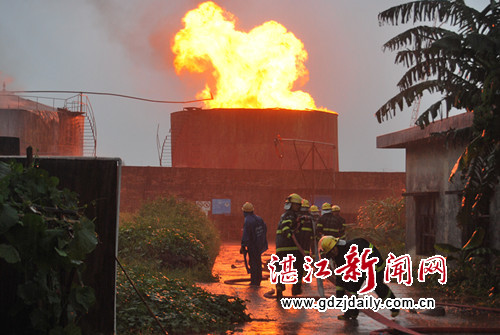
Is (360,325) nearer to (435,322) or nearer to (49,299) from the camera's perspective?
(435,322)

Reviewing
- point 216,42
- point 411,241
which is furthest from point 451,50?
point 216,42

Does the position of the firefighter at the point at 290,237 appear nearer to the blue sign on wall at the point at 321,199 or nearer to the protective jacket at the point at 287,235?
the protective jacket at the point at 287,235

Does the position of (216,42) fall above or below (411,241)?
above

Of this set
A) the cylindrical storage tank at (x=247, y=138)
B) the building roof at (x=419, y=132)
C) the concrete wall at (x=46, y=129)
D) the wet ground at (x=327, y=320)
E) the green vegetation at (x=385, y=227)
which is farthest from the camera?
the cylindrical storage tank at (x=247, y=138)

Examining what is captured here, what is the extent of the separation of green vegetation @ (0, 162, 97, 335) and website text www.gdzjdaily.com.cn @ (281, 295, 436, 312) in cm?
569

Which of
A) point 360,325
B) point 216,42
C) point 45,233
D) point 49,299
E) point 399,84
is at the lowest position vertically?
point 360,325

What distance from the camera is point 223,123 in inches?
1817

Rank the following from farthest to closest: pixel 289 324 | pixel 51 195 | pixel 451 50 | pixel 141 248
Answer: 1. pixel 141 248
2. pixel 451 50
3. pixel 289 324
4. pixel 51 195

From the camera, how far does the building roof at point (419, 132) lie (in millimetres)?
14500

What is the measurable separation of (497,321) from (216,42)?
40.6 metres

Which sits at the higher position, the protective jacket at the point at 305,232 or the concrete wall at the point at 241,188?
the concrete wall at the point at 241,188

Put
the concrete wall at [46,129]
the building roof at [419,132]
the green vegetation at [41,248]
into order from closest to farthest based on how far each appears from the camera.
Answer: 1. the green vegetation at [41,248]
2. the building roof at [419,132]
3. the concrete wall at [46,129]

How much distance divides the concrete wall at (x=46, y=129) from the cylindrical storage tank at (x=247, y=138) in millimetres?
7295

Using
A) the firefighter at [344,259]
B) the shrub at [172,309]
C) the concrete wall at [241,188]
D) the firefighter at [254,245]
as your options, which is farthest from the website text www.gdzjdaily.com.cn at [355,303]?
the concrete wall at [241,188]
